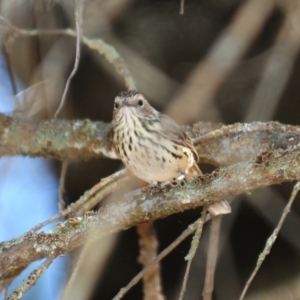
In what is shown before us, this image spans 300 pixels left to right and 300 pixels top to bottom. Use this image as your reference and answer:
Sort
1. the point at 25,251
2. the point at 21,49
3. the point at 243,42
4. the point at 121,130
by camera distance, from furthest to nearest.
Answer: the point at 21,49 < the point at 121,130 < the point at 243,42 < the point at 25,251

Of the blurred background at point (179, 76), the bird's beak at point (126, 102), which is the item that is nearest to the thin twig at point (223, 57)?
the blurred background at point (179, 76)

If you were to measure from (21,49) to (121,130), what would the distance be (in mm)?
1281

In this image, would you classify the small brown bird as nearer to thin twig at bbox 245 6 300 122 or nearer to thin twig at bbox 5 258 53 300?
thin twig at bbox 245 6 300 122

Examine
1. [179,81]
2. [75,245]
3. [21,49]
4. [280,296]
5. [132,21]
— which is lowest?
[280,296]

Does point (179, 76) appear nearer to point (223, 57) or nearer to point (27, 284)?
point (223, 57)

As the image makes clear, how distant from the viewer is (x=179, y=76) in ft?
13.8

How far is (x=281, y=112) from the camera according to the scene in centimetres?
418

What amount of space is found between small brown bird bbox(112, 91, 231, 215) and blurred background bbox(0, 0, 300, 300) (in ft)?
0.97

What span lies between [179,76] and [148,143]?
86cm

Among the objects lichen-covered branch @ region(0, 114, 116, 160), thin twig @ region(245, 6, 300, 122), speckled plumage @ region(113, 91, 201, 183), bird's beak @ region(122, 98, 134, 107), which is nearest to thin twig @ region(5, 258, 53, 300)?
speckled plumage @ region(113, 91, 201, 183)

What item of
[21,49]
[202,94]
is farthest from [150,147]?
[21,49]

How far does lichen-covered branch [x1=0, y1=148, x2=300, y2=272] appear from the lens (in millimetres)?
2510

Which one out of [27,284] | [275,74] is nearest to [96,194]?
[27,284]

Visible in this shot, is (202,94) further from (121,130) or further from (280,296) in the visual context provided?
(280,296)
